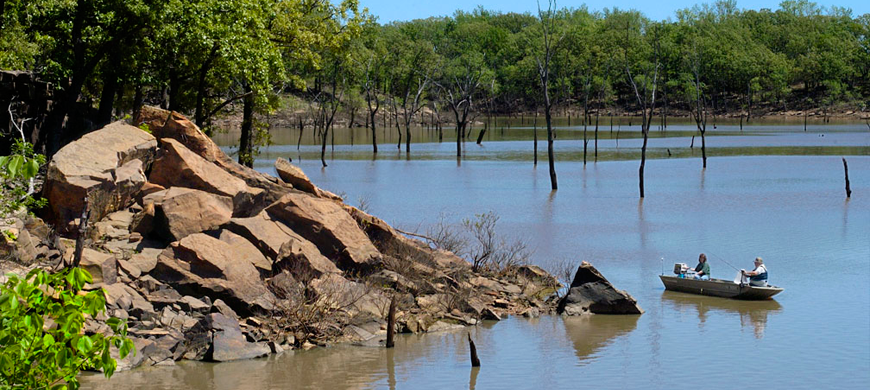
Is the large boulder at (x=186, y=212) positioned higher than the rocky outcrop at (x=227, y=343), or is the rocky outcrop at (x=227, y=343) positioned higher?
the large boulder at (x=186, y=212)

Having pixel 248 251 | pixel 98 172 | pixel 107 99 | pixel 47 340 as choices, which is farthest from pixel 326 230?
pixel 47 340

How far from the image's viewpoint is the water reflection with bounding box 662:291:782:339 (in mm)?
29141

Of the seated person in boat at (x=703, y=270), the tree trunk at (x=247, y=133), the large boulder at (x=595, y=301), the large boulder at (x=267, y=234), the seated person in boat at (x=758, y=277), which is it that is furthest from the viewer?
the tree trunk at (x=247, y=133)

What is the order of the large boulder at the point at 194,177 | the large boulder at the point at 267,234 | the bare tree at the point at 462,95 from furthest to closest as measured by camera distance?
the bare tree at the point at 462,95 < the large boulder at the point at 194,177 < the large boulder at the point at 267,234

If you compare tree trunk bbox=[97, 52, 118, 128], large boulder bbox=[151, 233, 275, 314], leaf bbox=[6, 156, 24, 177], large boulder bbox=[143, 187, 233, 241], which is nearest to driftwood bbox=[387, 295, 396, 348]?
large boulder bbox=[151, 233, 275, 314]

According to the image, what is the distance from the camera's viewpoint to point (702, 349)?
84.2 ft

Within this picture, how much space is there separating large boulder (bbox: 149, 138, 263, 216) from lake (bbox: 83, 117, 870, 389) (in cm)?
736

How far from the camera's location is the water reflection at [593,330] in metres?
25.7

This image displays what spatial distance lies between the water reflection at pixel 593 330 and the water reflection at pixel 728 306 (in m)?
2.42

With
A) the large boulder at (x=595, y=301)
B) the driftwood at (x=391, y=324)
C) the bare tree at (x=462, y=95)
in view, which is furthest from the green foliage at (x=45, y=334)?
the bare tree at (x=462, y=95)

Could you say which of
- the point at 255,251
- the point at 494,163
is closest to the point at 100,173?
the point at 255,251

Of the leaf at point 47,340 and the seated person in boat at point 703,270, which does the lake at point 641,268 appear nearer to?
the seated person in boat at point 703,270

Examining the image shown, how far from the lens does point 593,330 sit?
27.3 meters

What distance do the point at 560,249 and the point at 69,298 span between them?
31.4m
